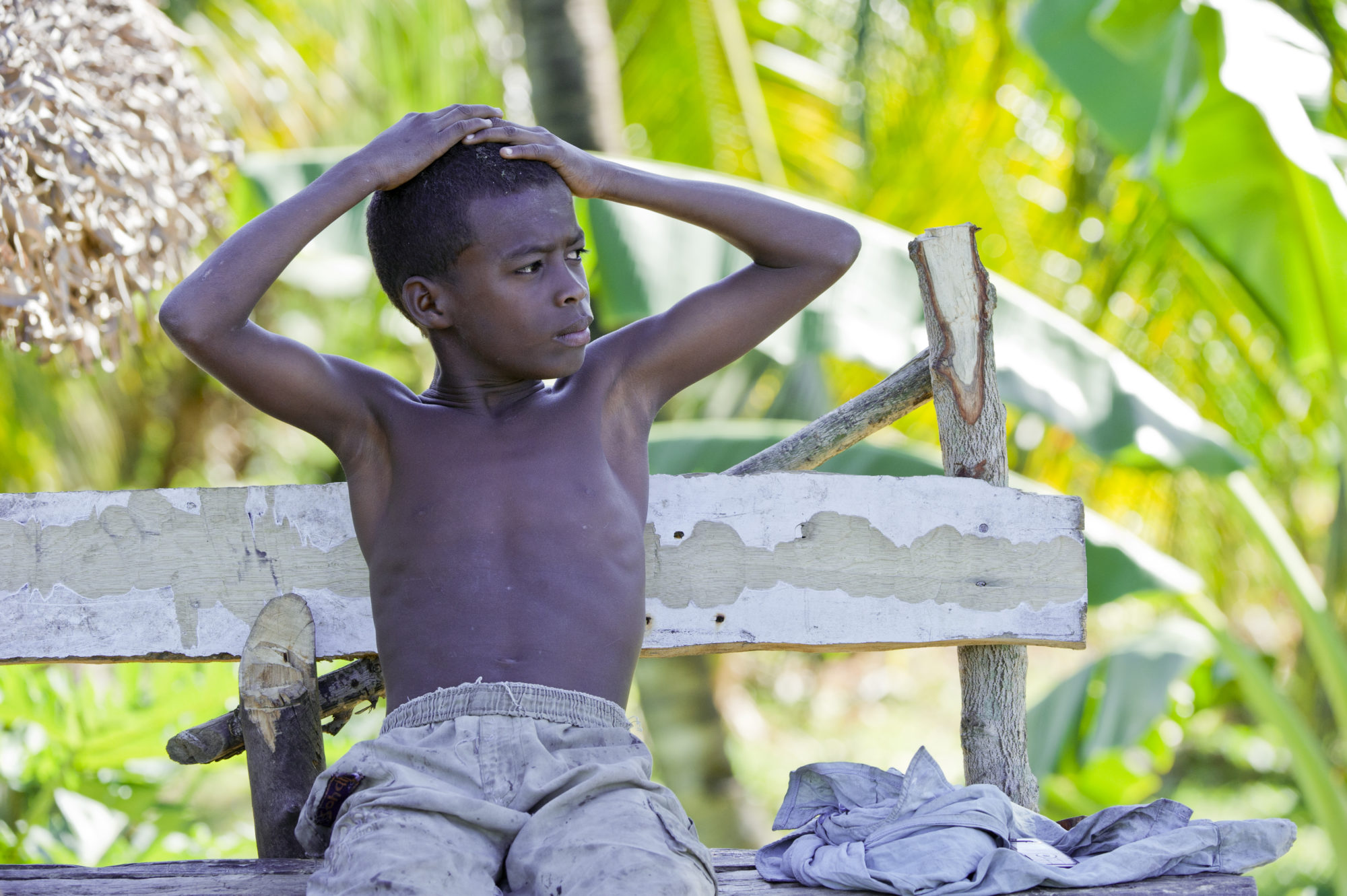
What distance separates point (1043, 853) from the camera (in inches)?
66.0

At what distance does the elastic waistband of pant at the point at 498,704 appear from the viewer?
5.21 ft

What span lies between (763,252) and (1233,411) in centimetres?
402

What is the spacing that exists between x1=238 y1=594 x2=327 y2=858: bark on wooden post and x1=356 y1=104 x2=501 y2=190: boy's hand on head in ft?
2.61

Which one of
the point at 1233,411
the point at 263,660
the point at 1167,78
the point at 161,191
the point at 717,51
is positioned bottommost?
the point at 263,660

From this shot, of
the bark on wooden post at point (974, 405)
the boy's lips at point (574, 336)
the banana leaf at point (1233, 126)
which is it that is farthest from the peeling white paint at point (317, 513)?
the banana leaf at point (1233, 126)

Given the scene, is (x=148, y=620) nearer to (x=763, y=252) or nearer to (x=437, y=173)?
(x=437, y=173)

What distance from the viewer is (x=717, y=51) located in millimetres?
5570

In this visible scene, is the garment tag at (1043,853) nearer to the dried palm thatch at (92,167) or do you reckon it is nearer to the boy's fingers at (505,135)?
the boy's fingers at (505,135)

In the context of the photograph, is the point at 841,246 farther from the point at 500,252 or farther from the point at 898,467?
the point at 898,467

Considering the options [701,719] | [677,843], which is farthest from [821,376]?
[677,843]

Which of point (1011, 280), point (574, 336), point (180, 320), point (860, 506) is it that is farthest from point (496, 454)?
point (1011, 280)

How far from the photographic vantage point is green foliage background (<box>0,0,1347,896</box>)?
3018 mm

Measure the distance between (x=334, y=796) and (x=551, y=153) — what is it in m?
0.97

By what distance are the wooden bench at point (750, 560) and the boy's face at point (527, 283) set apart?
1.61ft
